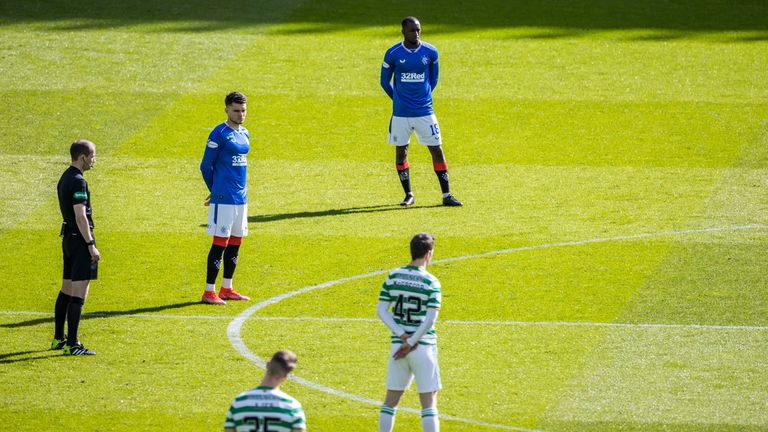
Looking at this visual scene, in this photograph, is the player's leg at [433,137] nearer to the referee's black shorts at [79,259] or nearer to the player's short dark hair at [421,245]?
the referee's black shorts at [79,259]

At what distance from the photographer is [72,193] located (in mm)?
12719

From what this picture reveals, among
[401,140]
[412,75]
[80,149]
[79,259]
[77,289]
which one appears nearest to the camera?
[80,149]

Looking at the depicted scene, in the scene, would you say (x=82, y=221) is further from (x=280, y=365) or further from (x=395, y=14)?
(x=395, y=14)

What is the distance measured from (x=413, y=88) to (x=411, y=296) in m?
9.42

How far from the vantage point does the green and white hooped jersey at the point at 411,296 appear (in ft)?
32.7

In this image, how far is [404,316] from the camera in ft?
33.2

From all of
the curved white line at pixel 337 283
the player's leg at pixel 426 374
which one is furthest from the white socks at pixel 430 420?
the curved white line at pixel 337 283

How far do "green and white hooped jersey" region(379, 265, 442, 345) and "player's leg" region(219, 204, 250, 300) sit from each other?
5108mm

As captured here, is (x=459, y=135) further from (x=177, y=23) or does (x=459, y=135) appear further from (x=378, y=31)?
(x=177, y=23)

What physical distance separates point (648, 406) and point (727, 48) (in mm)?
19537

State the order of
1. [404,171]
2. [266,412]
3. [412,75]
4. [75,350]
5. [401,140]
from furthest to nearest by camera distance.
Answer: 1. [404,171]
2. [401,140]
3. [412,75]
4. [75,350]
5. [266,412]

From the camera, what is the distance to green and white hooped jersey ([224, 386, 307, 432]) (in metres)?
8.04

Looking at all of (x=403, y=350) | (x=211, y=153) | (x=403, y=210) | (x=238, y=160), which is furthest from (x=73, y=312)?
(x=403, y=210)

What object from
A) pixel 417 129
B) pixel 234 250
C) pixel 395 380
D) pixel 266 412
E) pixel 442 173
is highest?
pixel 417 129
